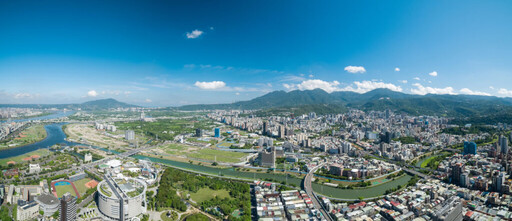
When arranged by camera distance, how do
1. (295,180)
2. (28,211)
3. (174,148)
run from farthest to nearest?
Result: 1. (174,148)
2. (295,180)
3. (28,211)

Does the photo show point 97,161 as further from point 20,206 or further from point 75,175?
point 20,206

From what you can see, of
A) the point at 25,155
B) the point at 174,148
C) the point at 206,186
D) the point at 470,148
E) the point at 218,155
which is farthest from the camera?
the point at 174,148

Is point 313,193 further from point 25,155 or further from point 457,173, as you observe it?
point 25,155

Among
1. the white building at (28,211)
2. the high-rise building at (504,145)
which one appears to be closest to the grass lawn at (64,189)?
the white building at (28,211)

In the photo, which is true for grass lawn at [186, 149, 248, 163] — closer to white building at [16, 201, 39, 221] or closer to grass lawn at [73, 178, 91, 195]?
grass lawn at [73, 178, 91, 195]

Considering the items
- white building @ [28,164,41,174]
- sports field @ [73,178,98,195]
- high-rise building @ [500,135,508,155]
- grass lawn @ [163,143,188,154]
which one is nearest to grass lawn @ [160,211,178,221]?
sports field @ [73,178,98,195]

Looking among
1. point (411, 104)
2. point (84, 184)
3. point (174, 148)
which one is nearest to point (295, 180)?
point (84, 184)
